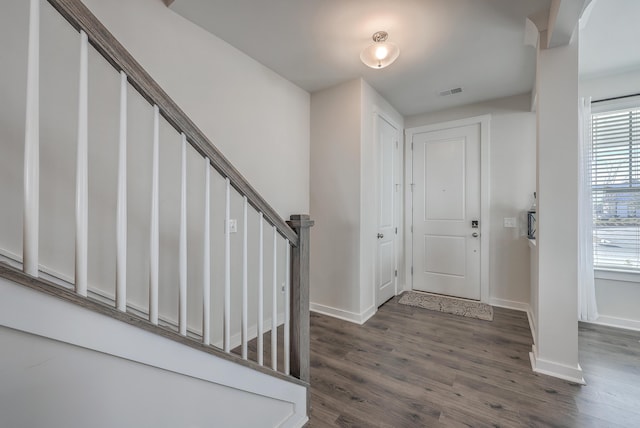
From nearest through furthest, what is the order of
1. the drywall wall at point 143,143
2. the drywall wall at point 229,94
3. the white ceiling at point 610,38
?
the drywall wall at point 143,143
the drywall wall at point 229,94
the white ceiling at point 610,38

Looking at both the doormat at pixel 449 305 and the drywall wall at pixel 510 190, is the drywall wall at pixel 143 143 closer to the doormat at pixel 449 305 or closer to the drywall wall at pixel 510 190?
the doormat at pixel 449 305

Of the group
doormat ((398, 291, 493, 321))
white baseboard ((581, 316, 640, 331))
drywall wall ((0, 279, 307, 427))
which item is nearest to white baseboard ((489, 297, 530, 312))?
doormat ((398, 291, 493, 321))

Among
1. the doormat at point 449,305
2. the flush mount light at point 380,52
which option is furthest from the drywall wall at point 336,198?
the doormat at point 449,305

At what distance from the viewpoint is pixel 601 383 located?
6.31 feet

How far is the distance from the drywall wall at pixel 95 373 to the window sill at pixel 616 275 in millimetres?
3749

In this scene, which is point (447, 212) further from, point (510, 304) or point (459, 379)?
point (459, 379)

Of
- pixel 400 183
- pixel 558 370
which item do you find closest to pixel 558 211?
pixel 558 370

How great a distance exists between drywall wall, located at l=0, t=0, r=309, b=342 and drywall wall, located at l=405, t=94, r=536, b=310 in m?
2.63

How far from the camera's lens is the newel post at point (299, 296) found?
1.51m

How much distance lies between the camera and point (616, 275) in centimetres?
285

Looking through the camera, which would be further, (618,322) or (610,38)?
(618,322)

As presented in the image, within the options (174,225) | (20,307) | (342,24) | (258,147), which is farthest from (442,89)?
(20,307)

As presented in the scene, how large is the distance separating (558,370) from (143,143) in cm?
333

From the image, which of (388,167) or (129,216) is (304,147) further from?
(129,216)
